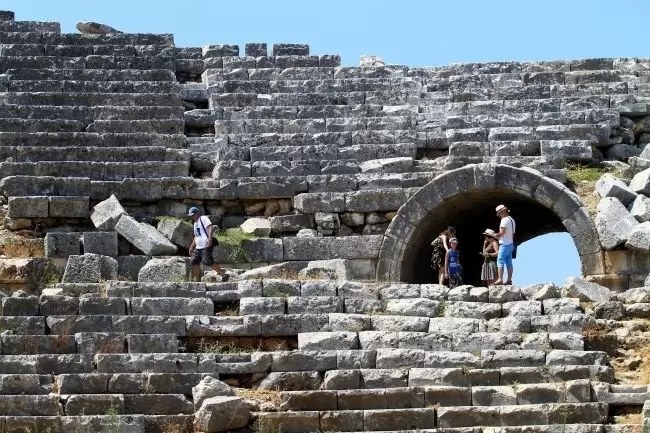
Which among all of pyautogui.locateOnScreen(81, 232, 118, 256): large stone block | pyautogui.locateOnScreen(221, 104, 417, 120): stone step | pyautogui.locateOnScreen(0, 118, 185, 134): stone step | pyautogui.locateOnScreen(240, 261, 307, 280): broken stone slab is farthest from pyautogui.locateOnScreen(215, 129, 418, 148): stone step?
pyautogui.locateOnScreen(81, 232, 118, 256): large stone block

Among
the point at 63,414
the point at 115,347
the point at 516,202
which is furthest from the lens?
the point at 516,202

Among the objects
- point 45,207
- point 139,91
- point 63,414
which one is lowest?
point 63,414

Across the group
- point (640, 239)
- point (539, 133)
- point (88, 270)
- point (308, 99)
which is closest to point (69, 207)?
point (88, 270)

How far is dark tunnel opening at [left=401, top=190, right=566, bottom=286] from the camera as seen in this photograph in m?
22.2

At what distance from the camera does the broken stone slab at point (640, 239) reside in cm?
2062

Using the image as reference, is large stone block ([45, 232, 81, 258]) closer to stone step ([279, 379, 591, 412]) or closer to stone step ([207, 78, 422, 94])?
stone step ([207, 78, 422, 94])

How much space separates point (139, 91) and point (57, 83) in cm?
133

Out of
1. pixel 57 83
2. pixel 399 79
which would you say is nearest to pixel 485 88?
pixel 399 79

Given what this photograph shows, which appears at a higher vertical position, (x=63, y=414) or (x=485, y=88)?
(x=485, y=88)

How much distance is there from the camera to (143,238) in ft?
69.2

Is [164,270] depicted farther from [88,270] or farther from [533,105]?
[533,105]

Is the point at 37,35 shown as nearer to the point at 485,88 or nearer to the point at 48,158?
the point at 48,158

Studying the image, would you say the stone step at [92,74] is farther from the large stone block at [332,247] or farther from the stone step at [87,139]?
the large stone block at [332,247]

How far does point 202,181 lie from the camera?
880 inches
